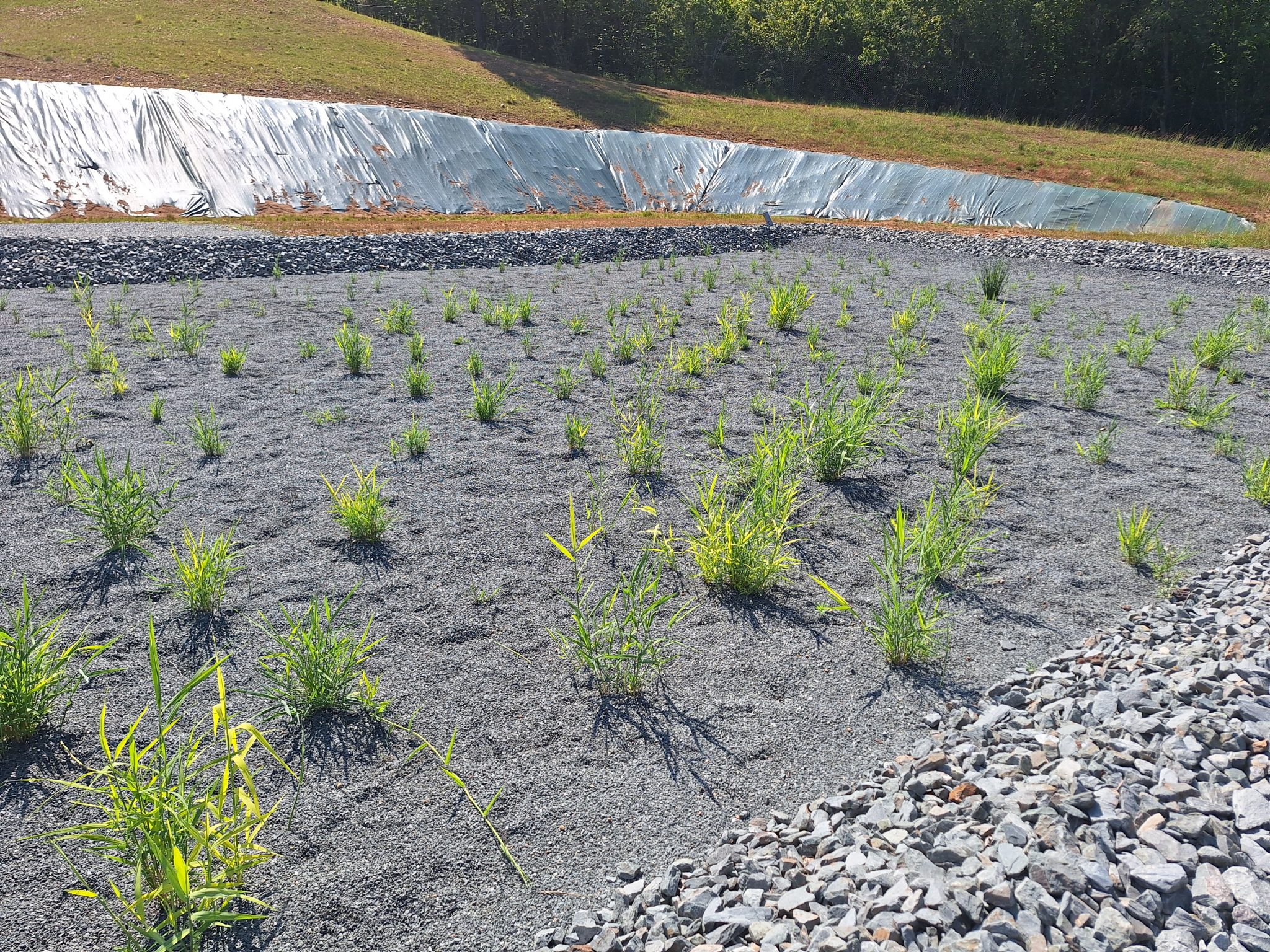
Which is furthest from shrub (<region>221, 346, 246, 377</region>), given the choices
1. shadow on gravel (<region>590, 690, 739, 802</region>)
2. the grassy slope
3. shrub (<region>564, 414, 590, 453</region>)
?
the grassy slope

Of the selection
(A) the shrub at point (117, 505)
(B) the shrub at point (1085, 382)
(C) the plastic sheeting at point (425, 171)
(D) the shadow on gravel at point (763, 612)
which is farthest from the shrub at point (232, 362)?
(C) the plastic sheeting at point (425, 171)

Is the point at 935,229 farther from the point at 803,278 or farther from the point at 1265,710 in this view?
the point at 1265,710

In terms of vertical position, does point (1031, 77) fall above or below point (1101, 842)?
above

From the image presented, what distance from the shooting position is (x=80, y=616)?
305 centimetres

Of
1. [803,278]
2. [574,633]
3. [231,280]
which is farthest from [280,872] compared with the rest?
[803,278]

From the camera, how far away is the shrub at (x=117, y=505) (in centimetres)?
340

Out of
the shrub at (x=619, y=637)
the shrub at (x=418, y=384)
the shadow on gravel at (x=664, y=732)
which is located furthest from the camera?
the shrub at (x=418, y=384)

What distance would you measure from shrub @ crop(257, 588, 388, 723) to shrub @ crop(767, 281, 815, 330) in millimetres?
5660

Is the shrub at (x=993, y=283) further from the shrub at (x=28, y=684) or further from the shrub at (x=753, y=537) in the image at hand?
the shrub at (x=28, y=684)

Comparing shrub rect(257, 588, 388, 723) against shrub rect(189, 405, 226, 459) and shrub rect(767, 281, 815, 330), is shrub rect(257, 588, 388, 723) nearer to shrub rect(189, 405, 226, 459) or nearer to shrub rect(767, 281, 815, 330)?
shrub rect(189, 405, 226, 459)

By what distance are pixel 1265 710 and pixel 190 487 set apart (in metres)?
4.73

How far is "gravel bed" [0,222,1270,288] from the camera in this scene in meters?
8.68

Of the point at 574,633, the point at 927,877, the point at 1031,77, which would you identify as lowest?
the point at 574,633

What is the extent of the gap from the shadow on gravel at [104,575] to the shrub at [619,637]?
1886 millimetres
